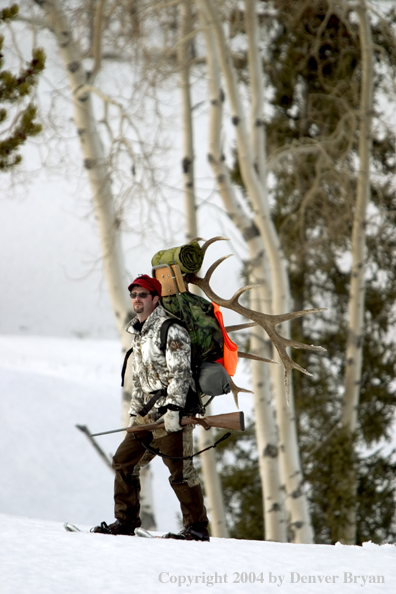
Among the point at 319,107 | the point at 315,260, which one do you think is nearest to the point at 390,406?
the point at 315,260

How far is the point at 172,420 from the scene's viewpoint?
3.04 m

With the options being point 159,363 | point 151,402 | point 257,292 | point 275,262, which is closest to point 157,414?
point 151,402

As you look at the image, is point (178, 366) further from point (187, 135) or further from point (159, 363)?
point (187, 135)

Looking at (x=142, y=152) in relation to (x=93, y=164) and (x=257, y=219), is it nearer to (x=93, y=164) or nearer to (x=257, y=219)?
(x=93, y=164)

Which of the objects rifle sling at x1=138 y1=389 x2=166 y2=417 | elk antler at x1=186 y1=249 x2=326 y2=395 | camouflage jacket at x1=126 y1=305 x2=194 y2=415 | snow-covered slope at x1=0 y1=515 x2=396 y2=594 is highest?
elk antler at x1=186 y1=249 x2=326 y2=395

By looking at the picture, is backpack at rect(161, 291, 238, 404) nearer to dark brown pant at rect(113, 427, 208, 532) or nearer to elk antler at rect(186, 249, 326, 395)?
elk antler at rect(186, 249, 326, 395)

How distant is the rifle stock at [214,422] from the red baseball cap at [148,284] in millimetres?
671

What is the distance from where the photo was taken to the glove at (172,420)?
304 centimetres

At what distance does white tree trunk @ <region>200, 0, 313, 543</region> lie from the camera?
5.46 meters

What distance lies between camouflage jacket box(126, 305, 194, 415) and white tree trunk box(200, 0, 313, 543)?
9.00ft

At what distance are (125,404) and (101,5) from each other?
3310mm

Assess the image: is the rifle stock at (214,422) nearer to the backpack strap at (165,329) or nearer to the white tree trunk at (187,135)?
the backpack strap at (165,329)

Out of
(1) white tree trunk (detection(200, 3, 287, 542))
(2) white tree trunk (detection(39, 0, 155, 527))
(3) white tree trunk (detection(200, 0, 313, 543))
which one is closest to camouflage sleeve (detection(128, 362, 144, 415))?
(2) white tree trunk (detection(39, 0, 155, 527))

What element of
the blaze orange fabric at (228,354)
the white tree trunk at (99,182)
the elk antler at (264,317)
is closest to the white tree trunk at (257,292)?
the white tree trunk at (99,182)
